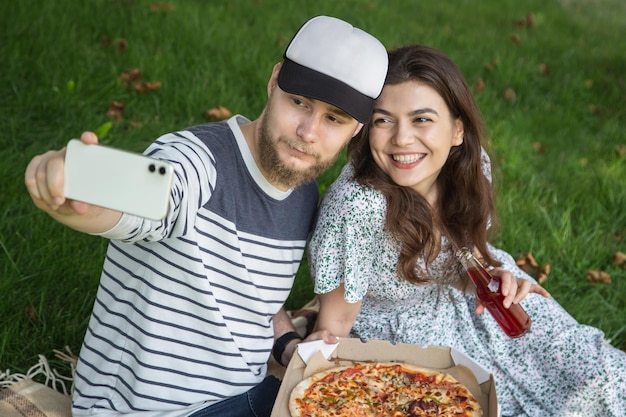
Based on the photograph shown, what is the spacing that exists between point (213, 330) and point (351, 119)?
869mm

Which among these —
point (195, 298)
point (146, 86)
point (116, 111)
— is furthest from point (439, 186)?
point (146, 86)

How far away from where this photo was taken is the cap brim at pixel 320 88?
2465 mm

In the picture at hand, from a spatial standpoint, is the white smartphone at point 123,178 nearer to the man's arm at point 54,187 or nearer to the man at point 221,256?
the man's arm at point 54,187

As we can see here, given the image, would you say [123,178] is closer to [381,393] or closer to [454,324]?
[381,393]

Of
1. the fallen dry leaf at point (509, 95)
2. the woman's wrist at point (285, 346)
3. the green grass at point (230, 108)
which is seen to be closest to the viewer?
the woman's wrist at point (285, 346)

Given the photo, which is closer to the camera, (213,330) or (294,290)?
(213,330)

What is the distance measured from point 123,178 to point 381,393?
4.84ft

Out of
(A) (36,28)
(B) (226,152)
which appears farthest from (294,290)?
(A) (36,28)

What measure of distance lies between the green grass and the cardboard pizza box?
1021 mm

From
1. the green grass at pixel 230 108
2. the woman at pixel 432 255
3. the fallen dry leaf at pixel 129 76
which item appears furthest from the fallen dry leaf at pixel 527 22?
the woman at pixel 432 255

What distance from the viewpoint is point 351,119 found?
8.48 feet

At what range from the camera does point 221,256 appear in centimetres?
254

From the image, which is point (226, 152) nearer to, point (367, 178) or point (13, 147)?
point (367, 178)

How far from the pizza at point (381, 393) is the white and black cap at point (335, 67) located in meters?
0.93
